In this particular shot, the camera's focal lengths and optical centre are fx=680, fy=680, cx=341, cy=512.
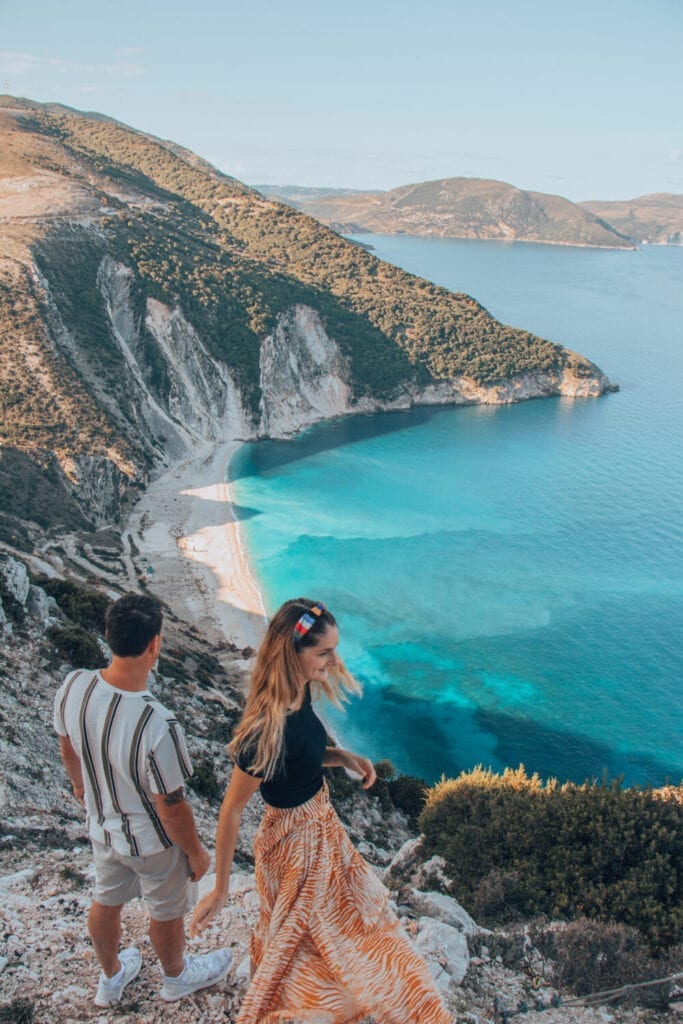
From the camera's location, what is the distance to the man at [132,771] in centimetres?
413

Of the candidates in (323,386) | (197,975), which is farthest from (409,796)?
(323,386)

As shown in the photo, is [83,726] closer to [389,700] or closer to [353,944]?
[353,944]

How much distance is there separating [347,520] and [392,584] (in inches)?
390

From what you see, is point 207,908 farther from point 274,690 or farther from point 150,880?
point 274,690

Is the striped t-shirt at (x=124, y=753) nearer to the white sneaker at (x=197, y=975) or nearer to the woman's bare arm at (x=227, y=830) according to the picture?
the woman's bare arm at (x=227, y=830)

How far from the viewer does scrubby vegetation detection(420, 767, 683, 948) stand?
33.2ft

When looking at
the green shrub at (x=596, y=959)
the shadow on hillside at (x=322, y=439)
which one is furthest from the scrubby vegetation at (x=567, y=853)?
the shadow on hillside at (x=322, y=439)

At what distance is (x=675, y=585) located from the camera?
143 ft

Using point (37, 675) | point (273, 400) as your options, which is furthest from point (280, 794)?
point (273, 400)

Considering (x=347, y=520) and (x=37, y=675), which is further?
(x=347, y=520)

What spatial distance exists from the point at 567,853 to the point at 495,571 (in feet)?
110

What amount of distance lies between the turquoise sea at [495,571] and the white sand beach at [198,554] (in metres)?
1.71

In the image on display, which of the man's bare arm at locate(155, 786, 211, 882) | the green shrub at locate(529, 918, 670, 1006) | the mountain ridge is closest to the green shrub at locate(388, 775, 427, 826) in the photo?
Result: the green shrub at locate(529, 918, 670, 1006)

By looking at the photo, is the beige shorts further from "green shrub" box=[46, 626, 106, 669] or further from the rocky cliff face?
the rocky cliff face
